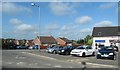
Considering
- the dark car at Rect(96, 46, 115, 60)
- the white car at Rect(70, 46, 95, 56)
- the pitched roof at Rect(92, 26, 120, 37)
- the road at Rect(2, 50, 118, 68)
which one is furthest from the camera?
the pitched roof at Rect(92, 26, 120, 37)

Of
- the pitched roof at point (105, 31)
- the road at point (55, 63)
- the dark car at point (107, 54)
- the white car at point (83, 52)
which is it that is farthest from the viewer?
the pitched roof at point (105, 31)

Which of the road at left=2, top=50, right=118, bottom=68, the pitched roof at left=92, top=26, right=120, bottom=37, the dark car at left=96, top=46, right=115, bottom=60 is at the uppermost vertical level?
the pitched roof at left=92, top=26, right=120, bottom=37

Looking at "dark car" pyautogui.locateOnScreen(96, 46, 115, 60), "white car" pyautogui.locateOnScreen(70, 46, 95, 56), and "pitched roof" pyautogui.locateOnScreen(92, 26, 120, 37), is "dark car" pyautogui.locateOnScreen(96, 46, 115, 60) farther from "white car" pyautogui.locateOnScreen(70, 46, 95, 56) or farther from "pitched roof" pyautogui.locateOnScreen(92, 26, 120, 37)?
"pitched roof" pyautogui.locateOnScreen(92, 26, 120, 37)

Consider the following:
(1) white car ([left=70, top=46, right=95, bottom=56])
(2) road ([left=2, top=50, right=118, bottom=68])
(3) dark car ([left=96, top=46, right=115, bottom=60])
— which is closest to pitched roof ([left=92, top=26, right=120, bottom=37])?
(1) white car ([left=70, top=46, right=95, bottom=56])

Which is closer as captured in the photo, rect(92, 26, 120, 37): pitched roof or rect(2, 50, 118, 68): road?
rect(2, 50, 118, 68): road

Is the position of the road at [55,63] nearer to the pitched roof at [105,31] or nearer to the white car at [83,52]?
the white car at [83,52]

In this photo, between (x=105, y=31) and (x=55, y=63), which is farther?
(x=105, y=31)

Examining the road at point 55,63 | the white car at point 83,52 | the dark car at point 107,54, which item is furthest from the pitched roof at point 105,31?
the road at point 55,63

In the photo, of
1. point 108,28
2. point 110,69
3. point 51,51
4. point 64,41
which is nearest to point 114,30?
point 108,28

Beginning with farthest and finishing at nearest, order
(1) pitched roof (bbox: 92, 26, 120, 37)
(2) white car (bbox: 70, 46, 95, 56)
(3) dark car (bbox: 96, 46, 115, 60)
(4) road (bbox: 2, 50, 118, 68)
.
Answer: (1) pitched roof (bbox: 92, 26, 120, 37) < (2) white car (bbox: 70, 46, 95, 56) < (3) dark car (bbox: 96, 46, 115, 60) < (4) road (bbox: 2, 50, 118, 68)

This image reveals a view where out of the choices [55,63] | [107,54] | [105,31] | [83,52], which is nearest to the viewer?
[55,63]

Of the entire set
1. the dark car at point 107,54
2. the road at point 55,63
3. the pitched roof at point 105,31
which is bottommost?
the road at point 55,63

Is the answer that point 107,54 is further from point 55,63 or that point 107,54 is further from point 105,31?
point 105,31

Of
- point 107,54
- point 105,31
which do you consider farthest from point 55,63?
point 105,31
